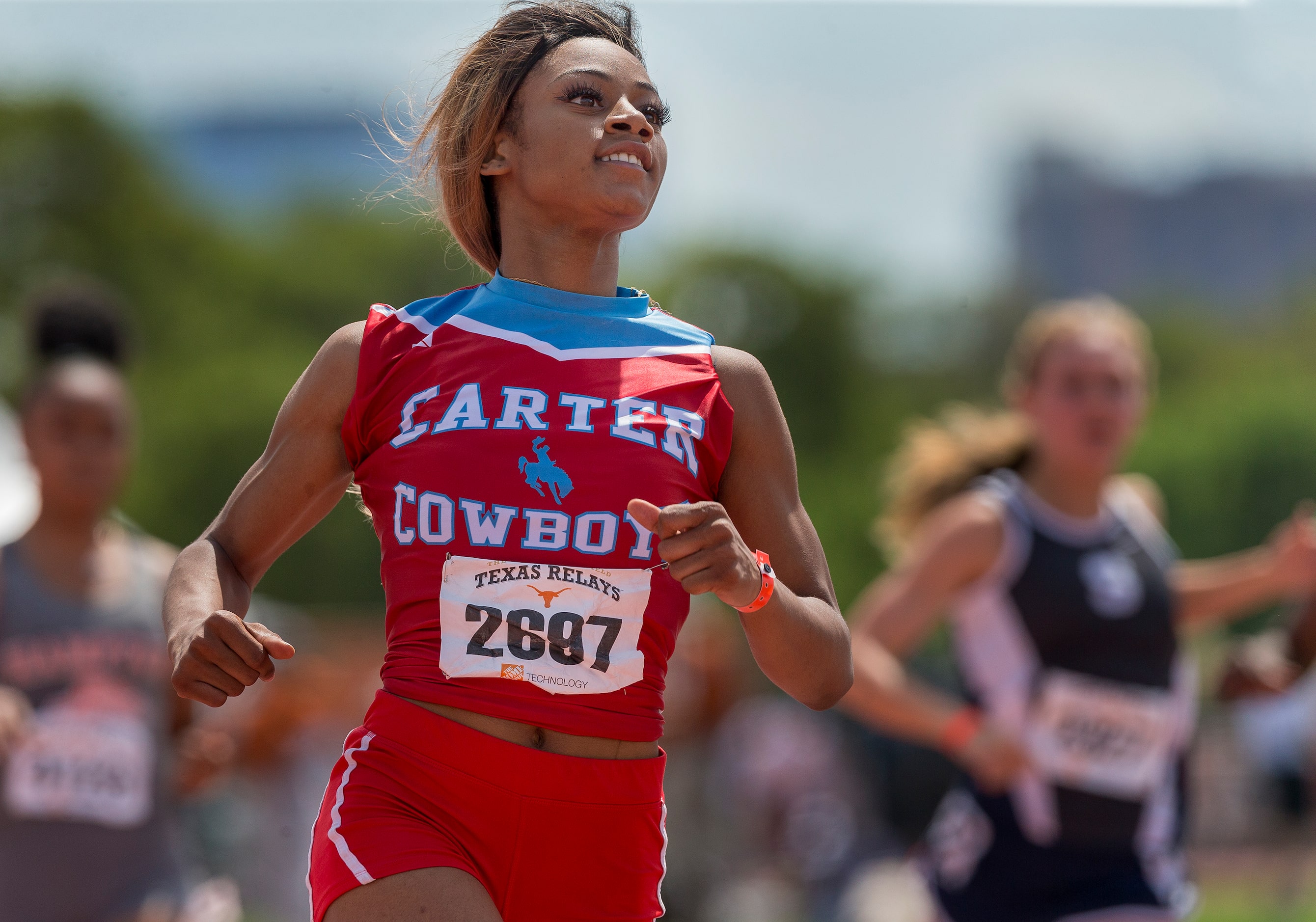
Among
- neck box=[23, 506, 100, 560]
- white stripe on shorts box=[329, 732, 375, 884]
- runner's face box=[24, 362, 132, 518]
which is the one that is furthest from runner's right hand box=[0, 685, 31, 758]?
white stripe on shorts box=[329, 732, 375, 884]

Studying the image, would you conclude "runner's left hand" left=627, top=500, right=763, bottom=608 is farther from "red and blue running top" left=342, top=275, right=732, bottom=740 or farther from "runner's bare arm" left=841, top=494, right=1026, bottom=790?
"runner's bare arm" left=841, top=494, right=1026, bottom=790

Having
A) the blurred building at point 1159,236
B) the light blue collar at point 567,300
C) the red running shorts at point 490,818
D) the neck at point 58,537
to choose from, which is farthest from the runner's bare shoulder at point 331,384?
the blurred building at point 1159,236

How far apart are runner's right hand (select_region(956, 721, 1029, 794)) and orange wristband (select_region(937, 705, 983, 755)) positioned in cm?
2

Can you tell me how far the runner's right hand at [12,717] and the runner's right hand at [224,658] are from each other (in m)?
2.42

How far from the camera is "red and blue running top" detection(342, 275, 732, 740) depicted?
2.53 metres

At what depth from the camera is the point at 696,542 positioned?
2.26m

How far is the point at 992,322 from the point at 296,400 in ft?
182

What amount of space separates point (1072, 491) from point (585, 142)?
2681 mm

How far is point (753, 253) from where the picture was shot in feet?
197

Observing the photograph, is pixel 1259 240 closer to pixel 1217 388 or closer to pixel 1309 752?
pixel 1217 388

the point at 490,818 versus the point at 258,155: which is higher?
the point at 490,818

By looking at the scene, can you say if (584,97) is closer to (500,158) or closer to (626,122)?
(626,122)

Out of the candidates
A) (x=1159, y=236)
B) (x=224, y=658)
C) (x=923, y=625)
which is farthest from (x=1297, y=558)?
(x=1159, y=236)

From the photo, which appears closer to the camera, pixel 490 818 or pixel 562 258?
pixel 490 818
